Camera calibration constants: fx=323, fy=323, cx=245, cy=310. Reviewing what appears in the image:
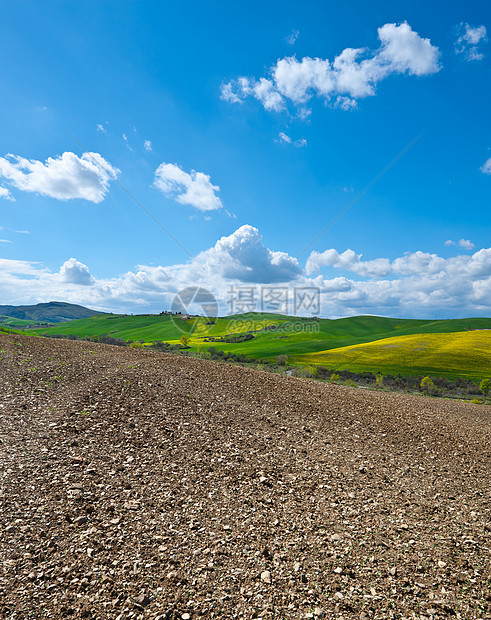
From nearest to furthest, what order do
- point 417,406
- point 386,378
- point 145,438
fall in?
point 145,438 → point 417,406 → point 386,378

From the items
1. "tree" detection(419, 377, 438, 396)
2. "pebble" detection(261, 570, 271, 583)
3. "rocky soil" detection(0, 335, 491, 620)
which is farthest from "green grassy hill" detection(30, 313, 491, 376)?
"pebble" detection(261, 570, 271, 583)

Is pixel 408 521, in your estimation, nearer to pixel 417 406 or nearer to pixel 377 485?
pixel 377 485

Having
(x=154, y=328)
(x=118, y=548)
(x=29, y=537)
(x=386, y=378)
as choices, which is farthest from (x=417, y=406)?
(x=154, y=328)

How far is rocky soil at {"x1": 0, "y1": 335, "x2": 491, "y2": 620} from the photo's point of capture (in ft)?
18.0

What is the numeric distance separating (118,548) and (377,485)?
678 centimetres

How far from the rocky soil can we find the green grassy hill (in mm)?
26152

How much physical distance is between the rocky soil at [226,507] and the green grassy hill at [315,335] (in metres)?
26.2

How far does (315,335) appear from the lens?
107125mm

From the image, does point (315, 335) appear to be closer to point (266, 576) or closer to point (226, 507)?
point (226, 507)

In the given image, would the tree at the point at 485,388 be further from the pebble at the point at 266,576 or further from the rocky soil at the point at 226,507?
the pebble at the point at 266,576

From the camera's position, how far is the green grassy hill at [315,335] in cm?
5862

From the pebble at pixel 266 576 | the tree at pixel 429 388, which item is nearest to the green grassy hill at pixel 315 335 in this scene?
the tree at pixel 429 388

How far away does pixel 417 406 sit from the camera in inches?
697

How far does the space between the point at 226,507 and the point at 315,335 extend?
4028 inches
